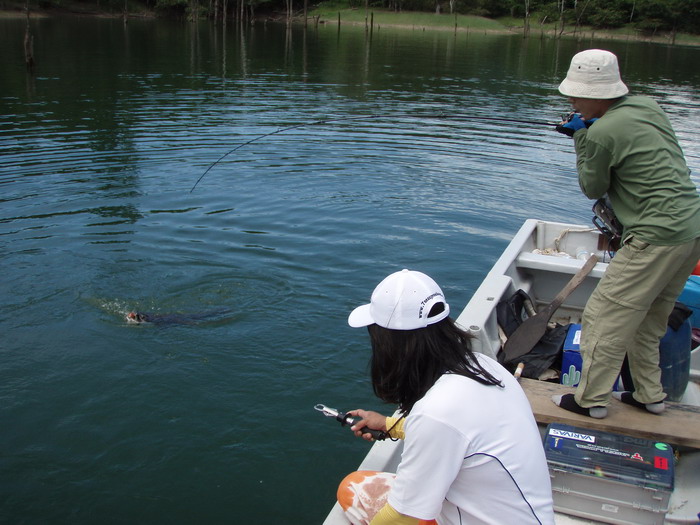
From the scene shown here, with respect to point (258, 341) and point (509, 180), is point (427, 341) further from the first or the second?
point (509, 180)

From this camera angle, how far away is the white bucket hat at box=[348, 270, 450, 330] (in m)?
2.40

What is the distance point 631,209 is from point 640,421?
4.22ft

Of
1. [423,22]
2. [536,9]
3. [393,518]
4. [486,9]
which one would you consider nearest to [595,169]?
[393,518]

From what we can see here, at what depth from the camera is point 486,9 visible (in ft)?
263

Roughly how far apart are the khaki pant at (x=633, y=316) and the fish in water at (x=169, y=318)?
4.35m

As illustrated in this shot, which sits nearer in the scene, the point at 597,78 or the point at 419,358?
the point at 419,358

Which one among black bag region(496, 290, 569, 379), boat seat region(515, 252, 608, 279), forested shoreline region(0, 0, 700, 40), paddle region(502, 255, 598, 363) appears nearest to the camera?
black bag region(496, 290, 569, 379)

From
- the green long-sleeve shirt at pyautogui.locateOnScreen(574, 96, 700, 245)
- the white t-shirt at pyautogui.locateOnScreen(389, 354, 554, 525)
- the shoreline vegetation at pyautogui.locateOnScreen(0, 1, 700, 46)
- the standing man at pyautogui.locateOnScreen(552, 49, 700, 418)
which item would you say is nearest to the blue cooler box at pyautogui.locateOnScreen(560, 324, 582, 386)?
the standing man at pyautogui.locateOnScreen(552, 49, 700, 418)

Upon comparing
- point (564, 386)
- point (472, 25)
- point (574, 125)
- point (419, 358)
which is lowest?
point (564, 386)

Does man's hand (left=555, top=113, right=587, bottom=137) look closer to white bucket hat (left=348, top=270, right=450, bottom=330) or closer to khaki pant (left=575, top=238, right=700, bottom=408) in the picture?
khaki pant (left=575, top=238, right=700, bottom=408)

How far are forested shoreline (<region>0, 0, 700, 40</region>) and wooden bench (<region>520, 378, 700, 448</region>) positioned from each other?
61.6 metres

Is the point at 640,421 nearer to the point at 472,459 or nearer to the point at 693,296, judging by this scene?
the point at 693,296

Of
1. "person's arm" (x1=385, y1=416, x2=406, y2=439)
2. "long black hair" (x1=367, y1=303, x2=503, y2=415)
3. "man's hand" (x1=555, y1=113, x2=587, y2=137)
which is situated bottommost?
"person's arm" (x1=385, y1=416, x2=406, y2=439)

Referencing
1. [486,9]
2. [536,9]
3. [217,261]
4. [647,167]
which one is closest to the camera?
[647,167]
